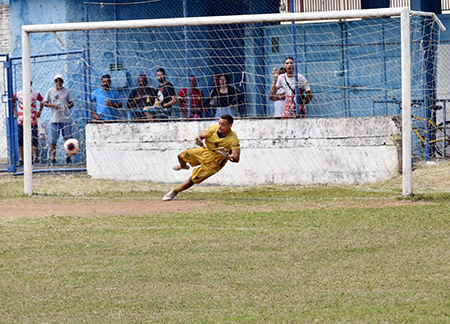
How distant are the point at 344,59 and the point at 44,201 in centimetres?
755

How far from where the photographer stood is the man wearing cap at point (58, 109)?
17.4m

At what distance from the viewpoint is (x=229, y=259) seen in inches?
313

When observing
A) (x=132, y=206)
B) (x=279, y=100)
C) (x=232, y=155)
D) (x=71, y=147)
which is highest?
(x=279, y=100)

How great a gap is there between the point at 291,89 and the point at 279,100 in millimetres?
419

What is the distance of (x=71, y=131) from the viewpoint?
1777cm

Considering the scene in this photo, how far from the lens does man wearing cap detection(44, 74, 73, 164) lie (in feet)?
57.2

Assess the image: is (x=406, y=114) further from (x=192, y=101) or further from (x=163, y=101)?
(x=163, y=101)

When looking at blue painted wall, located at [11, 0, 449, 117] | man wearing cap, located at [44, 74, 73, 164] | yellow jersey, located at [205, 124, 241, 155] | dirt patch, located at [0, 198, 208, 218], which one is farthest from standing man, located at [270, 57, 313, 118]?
man wearing cap, located at [44, 74, 73, 164]

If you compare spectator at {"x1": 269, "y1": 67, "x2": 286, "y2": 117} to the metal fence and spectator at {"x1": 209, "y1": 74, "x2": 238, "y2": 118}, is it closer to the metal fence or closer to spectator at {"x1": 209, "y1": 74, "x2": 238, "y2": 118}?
spectator at {"x1": 209, "y1": 74, "x2": 238, "y2": 118}

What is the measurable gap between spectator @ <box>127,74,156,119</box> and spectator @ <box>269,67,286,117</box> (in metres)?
2.61

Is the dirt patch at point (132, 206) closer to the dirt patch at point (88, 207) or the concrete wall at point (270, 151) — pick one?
the dirt patch at point (88, 207)

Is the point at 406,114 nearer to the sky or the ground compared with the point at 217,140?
nearer to the sky

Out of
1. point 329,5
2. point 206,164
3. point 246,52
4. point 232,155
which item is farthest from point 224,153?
point 329,5

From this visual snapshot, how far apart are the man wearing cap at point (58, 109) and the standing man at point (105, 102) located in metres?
0.67
